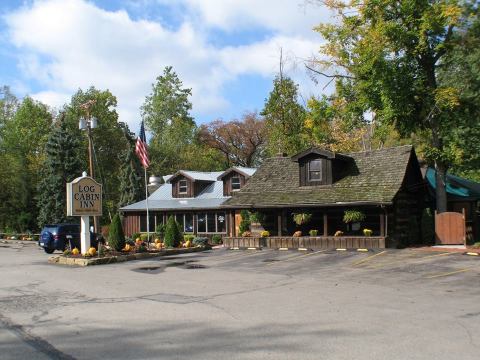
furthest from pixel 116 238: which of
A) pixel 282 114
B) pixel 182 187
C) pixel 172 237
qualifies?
pixel 282 114

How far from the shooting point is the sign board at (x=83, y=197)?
23234 millimetres

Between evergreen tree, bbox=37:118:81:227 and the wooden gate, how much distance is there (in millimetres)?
32811

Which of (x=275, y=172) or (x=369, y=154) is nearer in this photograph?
(x=369, y=154)

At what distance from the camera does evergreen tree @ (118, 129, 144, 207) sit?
165 feet

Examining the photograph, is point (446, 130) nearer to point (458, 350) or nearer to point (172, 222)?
point (172, 222)

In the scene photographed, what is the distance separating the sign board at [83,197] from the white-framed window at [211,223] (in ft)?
40.1

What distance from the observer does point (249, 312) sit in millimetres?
10195

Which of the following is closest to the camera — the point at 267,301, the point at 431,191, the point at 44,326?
the point at 44,326

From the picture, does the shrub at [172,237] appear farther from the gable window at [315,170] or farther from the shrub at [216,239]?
the gable window at [315,170]

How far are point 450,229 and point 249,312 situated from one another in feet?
58.9

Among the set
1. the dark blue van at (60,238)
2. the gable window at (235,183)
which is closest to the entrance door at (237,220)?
the gable window at (235,183)

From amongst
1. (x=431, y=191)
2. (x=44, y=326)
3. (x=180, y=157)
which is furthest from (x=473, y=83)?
(x=180, y=157)

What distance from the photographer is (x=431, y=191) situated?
101 ft

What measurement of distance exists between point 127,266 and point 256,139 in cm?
4596
